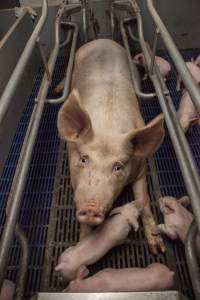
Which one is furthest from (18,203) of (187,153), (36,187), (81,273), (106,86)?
(106,86)

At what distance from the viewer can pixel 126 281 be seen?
5.88ft

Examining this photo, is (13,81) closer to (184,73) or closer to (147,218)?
(184,73)

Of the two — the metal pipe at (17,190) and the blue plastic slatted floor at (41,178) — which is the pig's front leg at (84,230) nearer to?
the blue plastic slatted floor at (41,178)

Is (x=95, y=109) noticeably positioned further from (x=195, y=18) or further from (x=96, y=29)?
(x=195, y=18)

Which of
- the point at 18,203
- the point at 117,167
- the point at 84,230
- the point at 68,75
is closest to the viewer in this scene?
the point at 18,203

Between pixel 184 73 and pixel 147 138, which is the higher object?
pixel 184 73

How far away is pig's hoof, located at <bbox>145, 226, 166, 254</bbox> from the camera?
2.24 metres

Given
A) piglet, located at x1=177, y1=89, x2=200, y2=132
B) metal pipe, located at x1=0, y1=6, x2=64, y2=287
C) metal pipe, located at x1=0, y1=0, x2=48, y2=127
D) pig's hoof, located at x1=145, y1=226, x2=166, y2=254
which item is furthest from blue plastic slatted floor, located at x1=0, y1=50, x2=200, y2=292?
metal pipe, located at x1=0, y1=0, x2=48, y2=127

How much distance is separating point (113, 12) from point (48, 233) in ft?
8.55

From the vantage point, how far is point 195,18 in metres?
4.18

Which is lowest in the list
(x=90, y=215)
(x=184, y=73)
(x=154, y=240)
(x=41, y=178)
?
(x=154, y=240)

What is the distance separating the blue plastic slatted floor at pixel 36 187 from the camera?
2.27 meters

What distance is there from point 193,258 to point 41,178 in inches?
57.2

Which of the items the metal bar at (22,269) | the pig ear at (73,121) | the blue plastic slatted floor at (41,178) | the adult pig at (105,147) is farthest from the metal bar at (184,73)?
the metal bar at (22,269)
